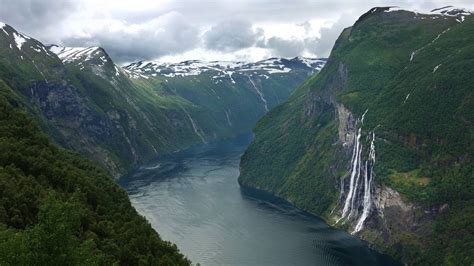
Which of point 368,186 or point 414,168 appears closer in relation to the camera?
point 414,168

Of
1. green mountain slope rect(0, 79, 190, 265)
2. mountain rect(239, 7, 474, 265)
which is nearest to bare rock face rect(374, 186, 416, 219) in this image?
mountain rect(239, 7, 474, 265)

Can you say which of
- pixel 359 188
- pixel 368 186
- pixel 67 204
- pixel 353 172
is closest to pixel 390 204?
pixel 368 186

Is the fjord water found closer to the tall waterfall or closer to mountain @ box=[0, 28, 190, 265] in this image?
the tall waterfall

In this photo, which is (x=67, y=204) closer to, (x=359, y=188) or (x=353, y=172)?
(x=359, y=188)

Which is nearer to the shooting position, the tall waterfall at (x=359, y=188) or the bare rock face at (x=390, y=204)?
the bare rock face at (x=390, y=204)

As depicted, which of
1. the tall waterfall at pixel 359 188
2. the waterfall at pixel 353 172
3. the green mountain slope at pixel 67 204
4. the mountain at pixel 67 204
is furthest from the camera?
the waterfall at pixel 353 172

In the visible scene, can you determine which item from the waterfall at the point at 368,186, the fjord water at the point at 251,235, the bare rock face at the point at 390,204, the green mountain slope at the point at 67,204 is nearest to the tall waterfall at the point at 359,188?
the waterfall at the point at 368,186

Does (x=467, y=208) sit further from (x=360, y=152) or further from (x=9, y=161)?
(x=9, y=161)

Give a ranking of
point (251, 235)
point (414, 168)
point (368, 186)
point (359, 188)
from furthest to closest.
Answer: point (359, 188) → point (368, 186) → point (251, 235) → point (414, 168)

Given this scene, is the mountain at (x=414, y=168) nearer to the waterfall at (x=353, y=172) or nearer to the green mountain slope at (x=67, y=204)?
the waterfall at (x=353, y=172)
